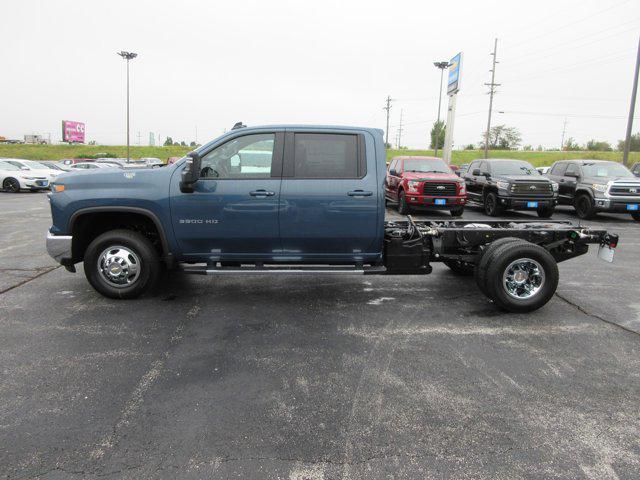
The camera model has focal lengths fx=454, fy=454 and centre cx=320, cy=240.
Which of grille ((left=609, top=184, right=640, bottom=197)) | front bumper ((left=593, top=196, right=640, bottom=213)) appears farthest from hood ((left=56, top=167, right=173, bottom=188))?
grille ((left=609, top=184, right=640, bottom=197))

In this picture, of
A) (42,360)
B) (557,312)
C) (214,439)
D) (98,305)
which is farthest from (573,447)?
(98,305)

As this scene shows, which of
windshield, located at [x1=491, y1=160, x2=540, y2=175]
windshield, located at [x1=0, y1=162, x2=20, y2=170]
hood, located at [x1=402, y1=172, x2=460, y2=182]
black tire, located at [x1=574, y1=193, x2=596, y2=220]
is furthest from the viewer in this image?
windshield, located at [x1=0, y1=162, x2=20, y2=170]

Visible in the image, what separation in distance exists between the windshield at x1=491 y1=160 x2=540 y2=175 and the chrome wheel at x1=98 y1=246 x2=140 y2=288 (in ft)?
41.3

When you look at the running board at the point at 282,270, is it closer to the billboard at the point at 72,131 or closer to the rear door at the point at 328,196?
the rear door at the point at 328,196

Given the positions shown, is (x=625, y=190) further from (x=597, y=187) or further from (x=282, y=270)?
(x=282, y=270)

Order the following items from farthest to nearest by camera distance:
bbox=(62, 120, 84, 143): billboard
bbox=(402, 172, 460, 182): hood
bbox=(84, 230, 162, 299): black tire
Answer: bbox=(62, 120, 84, 143): billboard → bbox=(402, 172, 460, 182): hood → bbox=(84, 230, 162, 299): black tire

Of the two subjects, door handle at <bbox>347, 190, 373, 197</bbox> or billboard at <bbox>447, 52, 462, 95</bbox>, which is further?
billboard at <bbox>447, 52, 462, 95</bbox>

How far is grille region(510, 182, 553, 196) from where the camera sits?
1362 centimetres

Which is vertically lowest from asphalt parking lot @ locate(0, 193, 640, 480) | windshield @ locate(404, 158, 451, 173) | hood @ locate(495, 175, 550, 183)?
asphalt parking lot @ locate(0, 193, 640, 480)

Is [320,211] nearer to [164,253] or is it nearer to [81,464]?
[164,253]

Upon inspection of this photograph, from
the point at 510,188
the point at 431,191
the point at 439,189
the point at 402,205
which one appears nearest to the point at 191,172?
the point at 431,191

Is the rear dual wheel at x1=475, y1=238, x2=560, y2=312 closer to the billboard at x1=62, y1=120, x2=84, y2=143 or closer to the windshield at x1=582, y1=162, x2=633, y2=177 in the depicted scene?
the windshield at x1=582, y1=162, x2=633, y2=177

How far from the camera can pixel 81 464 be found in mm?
2572

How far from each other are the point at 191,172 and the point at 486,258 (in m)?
3.43
